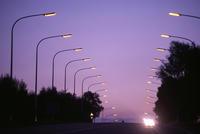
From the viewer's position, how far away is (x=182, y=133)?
54.6 metres

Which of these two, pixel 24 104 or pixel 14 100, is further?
pixel 24 104

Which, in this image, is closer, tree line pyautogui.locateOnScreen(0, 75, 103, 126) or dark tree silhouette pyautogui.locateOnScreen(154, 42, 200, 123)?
tree line pyautogui.locateOnScreen(0, 75, 103, 126)

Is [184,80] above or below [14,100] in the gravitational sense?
above

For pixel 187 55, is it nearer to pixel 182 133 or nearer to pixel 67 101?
pixel 182 133

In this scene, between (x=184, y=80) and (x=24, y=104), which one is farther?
(x=24, y=104)

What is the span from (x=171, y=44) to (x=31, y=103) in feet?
122

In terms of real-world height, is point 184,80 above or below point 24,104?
above

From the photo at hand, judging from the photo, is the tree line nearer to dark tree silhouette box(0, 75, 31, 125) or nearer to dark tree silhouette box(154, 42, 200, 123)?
dark tree silhouette box(0, 75, 31, 125)

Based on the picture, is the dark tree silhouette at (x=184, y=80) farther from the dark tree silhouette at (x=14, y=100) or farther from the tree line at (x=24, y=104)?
the dark tree silhouette at (x=14, y=100)

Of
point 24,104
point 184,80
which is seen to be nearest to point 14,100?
point 24,104

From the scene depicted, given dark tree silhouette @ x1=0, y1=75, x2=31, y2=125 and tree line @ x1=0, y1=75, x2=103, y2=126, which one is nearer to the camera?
tree line @ x1=0, y1=75, x2=103, y2=126

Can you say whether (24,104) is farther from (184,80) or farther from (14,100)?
(184,80)

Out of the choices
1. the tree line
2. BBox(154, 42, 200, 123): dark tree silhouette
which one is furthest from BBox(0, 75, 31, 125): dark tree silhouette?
BBox(154, 42, 200, 123): dark tree silhouette

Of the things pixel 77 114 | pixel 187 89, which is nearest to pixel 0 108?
pixel 187 89
